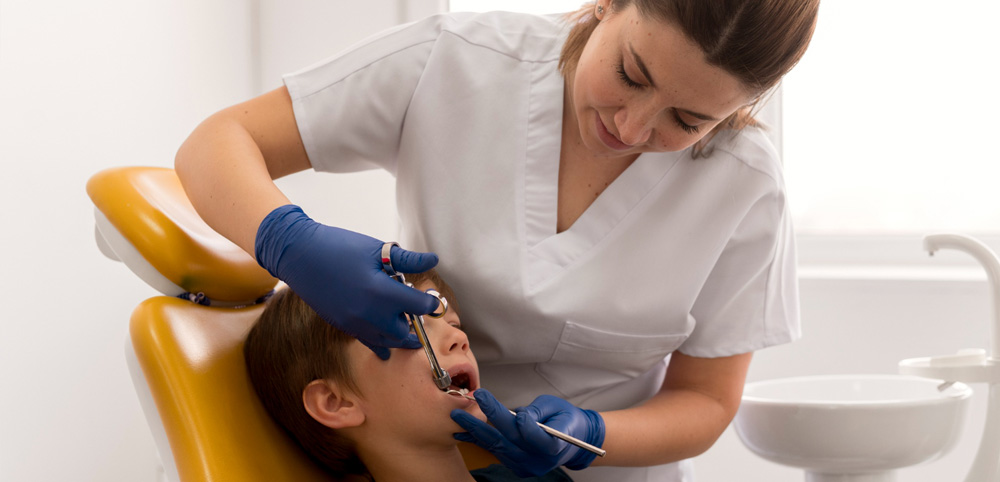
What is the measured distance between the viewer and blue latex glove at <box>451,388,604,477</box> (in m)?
0.99

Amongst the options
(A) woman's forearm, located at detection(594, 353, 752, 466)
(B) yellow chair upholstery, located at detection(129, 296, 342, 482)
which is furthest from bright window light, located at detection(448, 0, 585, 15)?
(B) yellow chair upholstery, located at detection(129, 296, 342, 482)

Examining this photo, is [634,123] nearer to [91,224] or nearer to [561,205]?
[561,205]

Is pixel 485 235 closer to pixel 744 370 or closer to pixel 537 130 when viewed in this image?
pixel 537 130

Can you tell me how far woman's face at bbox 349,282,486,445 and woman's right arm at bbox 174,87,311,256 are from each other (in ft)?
0.84

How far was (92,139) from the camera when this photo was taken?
1.81 metres

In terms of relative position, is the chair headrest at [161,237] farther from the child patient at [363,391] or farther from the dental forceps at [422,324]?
the dental forceps at [422,324]

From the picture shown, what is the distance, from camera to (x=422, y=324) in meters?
0.98

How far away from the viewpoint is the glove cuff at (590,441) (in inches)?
42.0

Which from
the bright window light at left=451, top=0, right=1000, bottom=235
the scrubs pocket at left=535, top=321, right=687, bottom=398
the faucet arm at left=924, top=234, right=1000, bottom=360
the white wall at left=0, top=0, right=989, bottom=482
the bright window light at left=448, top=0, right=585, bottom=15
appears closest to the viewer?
the scrubs pocket at left=535, top=321, right=687, bottom=398

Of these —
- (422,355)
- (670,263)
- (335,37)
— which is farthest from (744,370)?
(335,37)

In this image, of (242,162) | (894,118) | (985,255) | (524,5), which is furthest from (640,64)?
(894,118)

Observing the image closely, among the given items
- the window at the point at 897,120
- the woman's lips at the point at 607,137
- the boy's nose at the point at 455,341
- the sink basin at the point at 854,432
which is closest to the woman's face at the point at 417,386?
the boy's nose at the point at 455,341

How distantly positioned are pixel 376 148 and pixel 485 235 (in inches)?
8.6

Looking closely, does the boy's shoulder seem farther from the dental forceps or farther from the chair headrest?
the chair headrest
